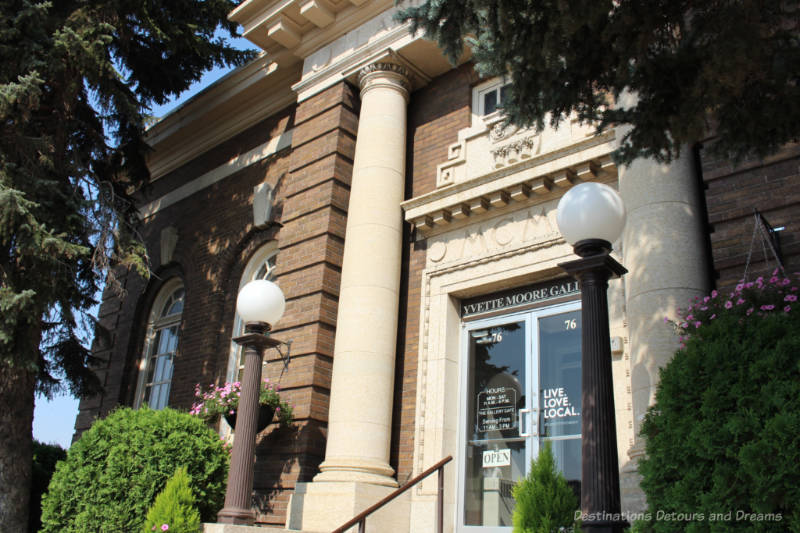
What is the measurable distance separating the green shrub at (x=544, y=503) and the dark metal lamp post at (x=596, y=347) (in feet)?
5.66

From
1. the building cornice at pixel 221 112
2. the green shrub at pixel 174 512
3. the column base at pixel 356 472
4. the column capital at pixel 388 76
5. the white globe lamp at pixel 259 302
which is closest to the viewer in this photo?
Result: the green shrub at pixel 174 512

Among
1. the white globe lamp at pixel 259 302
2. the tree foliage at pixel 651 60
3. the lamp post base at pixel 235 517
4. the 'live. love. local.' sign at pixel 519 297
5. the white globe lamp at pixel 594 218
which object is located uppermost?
the tree foliage at pixel 651 60

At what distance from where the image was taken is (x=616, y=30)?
494 centimetres

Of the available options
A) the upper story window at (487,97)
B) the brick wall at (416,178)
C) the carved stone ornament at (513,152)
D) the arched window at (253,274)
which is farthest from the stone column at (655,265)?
the arched window at (253,274)

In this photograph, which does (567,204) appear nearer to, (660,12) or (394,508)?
(660,12)

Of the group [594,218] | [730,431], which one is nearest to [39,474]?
[594,218]

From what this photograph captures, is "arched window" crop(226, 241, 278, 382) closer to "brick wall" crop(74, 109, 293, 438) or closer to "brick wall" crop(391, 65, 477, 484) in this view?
"brick wall" crop(74, 109, 293, 438)

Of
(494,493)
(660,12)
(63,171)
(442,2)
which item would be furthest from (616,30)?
(63,171)

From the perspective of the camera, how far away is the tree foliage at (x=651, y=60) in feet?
15.1

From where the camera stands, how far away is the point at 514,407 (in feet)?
26.6

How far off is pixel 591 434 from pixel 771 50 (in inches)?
113

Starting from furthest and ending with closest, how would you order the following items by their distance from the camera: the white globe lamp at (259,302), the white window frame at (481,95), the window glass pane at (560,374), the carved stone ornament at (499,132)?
1. the white window frame at (481,95)
2. the carved stone ornament at (499,132)
3. the window glass pane at (560,374)
4. the white globe lamp at (259,302)

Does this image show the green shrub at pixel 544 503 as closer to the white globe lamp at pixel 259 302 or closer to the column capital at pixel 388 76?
the white globe lamp at pixel 259 302

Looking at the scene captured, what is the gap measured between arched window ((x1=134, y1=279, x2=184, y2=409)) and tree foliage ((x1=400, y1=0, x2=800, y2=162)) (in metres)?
9.67
